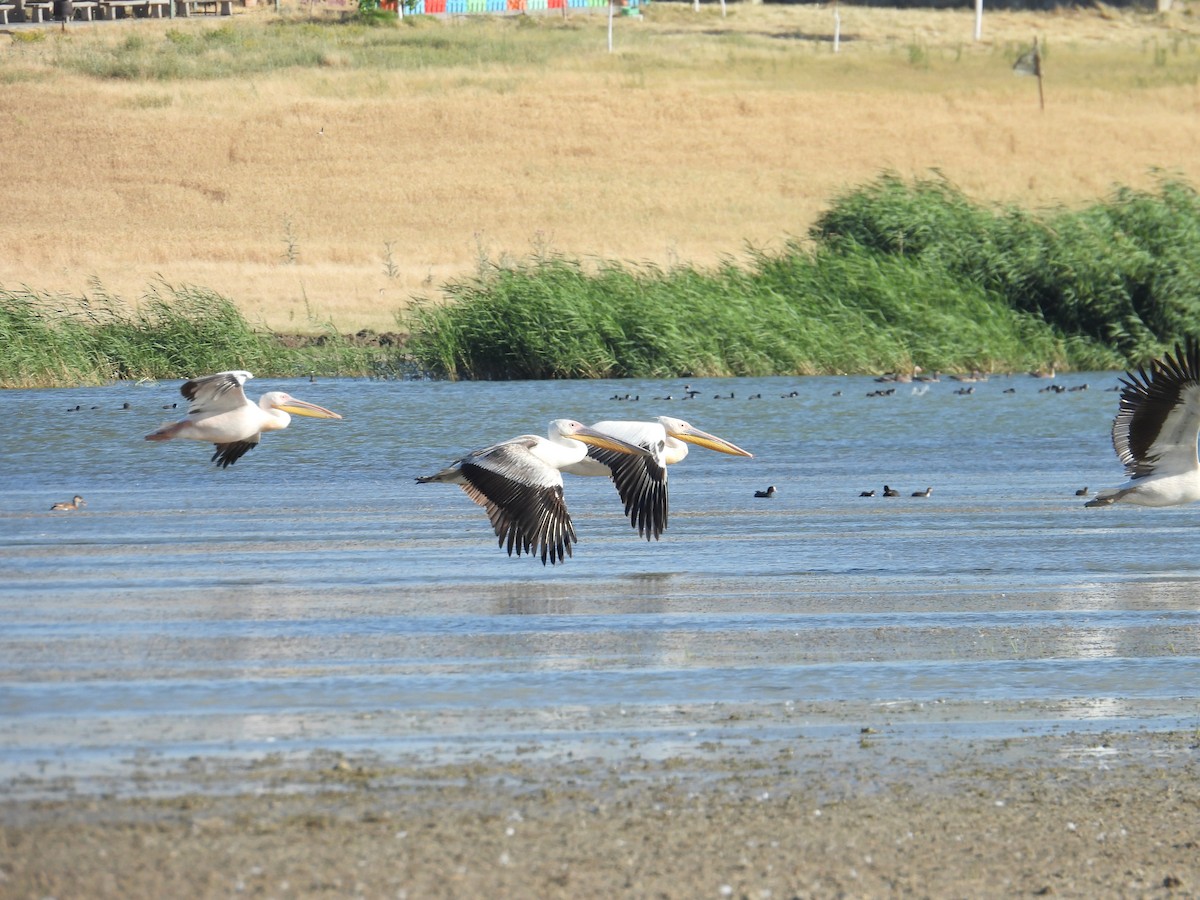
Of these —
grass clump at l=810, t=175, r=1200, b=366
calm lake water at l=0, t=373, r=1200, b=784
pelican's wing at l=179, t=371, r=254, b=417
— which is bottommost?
grass clump at l=810, t=175, r=1200, b=366

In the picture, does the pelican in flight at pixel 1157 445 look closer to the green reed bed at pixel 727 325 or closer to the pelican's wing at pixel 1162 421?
the pelican's wing at pixel 1162 421

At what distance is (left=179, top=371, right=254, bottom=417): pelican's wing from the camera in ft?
36.3

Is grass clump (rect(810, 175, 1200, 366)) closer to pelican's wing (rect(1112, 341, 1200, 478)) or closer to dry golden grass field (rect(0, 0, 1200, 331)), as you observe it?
dry golden grass field (rect(0, 0, 1200, 331))

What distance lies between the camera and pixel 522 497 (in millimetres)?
10758

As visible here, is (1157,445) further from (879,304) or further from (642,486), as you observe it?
(879,304)

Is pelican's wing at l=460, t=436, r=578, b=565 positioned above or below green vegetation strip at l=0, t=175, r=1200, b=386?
above

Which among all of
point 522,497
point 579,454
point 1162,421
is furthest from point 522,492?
point 1162,421

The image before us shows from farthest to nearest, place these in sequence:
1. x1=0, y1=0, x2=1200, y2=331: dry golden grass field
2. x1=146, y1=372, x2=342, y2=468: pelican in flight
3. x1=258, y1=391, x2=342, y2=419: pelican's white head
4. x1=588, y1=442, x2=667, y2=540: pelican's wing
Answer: x1=0, y1=0, x2=1200, y2=331: dry golden grass field < x1=258, y1=391, x2=342, y2=419: pelican's white head < x1=588, y1=442, x2=667, y2=540: pelican's wing < x1=146, y1=372, x2=342, y2=468: pelican in flight

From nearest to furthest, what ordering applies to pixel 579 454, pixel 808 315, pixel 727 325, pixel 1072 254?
pixel 579 454 < pixel 727 325 < pixel 808 315 < pixel 1072 254

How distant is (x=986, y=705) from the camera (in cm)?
778

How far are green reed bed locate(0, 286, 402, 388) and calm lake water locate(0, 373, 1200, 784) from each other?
458 centimetres

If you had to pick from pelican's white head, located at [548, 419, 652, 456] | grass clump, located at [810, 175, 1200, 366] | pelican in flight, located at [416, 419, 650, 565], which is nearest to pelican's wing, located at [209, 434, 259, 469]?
pelican in flight, located at [416, 419, 650, 565]

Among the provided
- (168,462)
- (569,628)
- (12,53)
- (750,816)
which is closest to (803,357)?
(168,462)

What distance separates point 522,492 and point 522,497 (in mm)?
30
